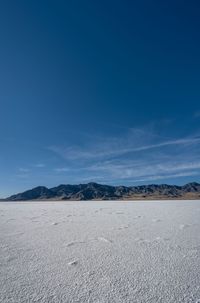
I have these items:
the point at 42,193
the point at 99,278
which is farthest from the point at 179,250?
the point at 42,193

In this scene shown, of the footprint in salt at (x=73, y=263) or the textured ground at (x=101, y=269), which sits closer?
the textured ground at (x=101, y=269)

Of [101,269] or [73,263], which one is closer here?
[101,269]

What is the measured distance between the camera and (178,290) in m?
2.47

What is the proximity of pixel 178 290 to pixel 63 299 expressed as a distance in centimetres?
134

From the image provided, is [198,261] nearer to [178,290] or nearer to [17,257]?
[178,290]

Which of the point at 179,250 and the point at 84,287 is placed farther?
the point at 179,250

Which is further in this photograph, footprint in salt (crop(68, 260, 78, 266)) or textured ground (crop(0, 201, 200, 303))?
footprint in salt (crop(68, 260, 78, 266))

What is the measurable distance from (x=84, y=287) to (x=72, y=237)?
2825 millimetres

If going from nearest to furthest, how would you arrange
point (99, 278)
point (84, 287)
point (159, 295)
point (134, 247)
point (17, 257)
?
point (159, 295) → point (84, 287) → point (99, 278) → point (17, 257) → point (134, 247)

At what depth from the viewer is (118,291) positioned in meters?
2.46

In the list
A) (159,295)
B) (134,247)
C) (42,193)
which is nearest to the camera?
(159,295)

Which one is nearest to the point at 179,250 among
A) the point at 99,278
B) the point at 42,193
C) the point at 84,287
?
the point at 99,278

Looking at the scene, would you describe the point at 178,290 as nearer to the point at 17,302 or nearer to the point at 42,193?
the point at 17,302

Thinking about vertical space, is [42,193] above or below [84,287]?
above
